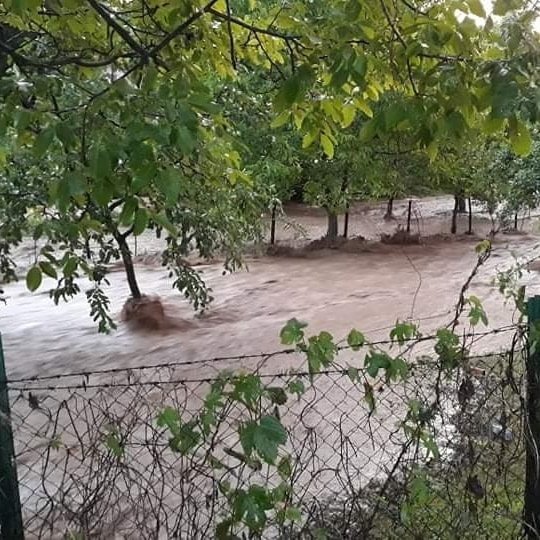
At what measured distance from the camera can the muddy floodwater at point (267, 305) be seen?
232 inches

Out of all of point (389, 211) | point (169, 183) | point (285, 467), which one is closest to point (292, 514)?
point (285, 467)

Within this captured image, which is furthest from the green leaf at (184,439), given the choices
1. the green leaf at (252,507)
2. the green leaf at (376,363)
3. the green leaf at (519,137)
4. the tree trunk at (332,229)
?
the tree trunk at (332,229)

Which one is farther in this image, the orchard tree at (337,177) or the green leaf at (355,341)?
the orchard tree at (337,177)

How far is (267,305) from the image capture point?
7.59m

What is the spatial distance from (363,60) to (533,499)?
1277mm

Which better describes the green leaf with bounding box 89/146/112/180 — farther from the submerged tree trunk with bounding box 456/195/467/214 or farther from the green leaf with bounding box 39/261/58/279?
the submerged tree trunk with bounding box 456/195/467/214

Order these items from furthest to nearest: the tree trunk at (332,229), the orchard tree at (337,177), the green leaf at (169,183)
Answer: the tree trunk at (332,229)
the orchard tree at (337,177)
the green leaf at (169,183)

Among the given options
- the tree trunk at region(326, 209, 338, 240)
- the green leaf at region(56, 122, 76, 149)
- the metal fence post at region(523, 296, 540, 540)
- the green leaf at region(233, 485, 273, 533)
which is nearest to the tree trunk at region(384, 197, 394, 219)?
the tree trunk at region(326, 209, 338, 240)

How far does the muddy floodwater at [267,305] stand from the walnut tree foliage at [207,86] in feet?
8.64

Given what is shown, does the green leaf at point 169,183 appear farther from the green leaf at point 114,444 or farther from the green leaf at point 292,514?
the green leaf at point 292,514

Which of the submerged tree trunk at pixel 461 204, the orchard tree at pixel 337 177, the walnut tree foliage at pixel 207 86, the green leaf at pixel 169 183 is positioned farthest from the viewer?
the submerged tree trunk at pixel 461 204

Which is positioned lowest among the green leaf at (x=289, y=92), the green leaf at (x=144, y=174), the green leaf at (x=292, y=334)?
the green leaf at (x=292, y=334)

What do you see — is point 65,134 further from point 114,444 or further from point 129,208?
point 114,444

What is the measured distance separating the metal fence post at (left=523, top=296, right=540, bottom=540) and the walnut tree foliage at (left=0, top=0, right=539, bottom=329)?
47 centimetres
